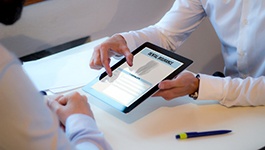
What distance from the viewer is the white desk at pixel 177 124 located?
958 millimetres

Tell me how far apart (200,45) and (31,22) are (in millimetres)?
1078

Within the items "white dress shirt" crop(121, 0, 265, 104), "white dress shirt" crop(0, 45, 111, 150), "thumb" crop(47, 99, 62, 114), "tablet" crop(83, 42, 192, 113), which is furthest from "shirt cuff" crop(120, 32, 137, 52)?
"white dress shirt" crop(0, 45, 111, 150)

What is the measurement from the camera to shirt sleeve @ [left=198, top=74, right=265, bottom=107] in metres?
1.08

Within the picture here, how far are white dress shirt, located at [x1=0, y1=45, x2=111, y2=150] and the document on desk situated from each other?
525 millimetres

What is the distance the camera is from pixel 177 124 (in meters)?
1.02

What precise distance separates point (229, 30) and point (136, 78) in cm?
42

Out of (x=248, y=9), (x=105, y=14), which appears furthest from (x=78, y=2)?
(x=248, y=9)

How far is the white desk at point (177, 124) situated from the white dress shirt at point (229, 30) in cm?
12

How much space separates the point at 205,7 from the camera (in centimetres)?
141

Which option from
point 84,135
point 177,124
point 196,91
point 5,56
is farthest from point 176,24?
point 5,56

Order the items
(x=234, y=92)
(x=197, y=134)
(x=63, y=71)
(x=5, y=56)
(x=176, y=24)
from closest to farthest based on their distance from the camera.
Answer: (x=5, y=56) < (x=197, y=134) < (x=234, y=92) < (x=63, y=71) < (x=176, y=24)

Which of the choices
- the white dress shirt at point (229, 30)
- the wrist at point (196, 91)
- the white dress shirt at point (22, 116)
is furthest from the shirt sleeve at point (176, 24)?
the white dress shirt at point (22, 116)

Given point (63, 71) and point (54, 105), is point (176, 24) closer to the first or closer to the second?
point (63, 71)

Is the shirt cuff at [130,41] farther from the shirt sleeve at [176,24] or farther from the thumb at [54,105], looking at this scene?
the thumb at [54,105]
